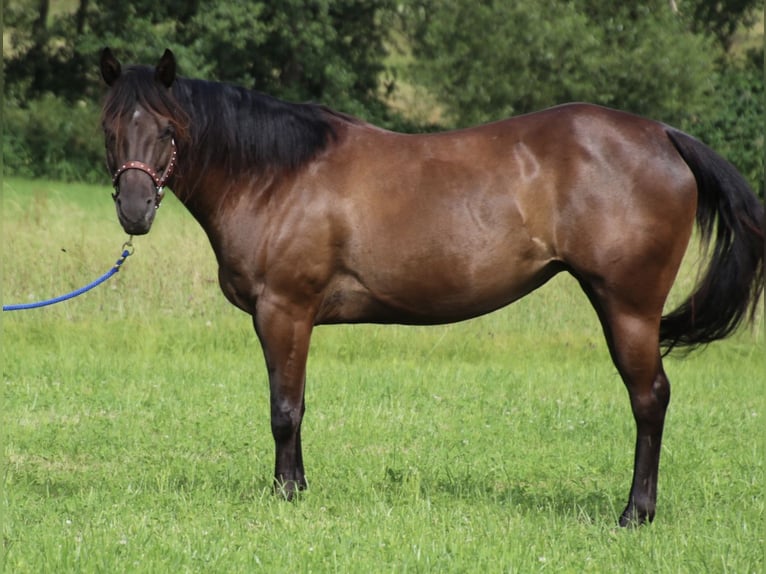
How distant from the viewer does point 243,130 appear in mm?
6215

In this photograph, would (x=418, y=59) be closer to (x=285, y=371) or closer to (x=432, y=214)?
(x=432, y=214)

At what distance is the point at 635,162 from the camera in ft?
19.6

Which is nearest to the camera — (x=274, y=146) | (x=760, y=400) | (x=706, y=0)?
(x=274, y=146)

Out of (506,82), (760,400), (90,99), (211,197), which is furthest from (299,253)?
(90,99)

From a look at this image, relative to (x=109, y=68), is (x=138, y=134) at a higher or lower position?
lower

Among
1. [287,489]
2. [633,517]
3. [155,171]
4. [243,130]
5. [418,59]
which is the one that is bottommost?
[418,59]

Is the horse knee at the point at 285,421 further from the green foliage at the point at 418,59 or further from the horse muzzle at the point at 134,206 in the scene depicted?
the green foliage at the point at 418,59

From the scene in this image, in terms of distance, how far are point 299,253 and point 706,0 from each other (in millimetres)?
36409

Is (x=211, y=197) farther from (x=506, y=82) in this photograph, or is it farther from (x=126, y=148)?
(x=506, y=82)

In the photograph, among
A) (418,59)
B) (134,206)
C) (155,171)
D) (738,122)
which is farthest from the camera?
(418,59)

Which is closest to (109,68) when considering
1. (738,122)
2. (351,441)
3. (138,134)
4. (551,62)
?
(138,134)

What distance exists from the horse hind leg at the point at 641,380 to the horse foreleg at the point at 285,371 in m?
1.54

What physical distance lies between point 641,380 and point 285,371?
1.84 meters

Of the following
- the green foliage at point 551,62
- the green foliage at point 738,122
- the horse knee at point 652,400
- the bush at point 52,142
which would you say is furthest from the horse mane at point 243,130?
the green foliage at point 738,122
